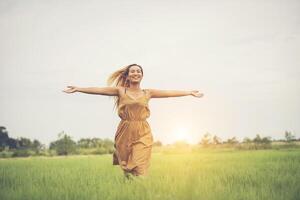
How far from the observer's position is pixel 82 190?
4223mm

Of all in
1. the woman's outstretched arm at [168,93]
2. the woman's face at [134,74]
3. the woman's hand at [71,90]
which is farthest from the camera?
the woman's outstretched arm at [168,93]

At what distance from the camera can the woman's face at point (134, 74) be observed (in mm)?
4961

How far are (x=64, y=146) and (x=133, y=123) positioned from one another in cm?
923

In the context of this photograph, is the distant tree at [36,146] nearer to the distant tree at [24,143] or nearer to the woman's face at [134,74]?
the distant tree at [24,143]

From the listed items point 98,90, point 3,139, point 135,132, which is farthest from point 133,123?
point 3,139

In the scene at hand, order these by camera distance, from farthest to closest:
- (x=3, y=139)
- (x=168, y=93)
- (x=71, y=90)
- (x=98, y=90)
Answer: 1. (x=3, y=139)
2. (x=168, y=93)
3. (x=98, y=90)
4. (x=71, y=90)

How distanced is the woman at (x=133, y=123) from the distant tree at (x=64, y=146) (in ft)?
27.9

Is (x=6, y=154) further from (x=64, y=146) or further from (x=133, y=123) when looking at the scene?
(x=133, y=123)

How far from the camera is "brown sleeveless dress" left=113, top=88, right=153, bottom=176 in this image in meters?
4.82

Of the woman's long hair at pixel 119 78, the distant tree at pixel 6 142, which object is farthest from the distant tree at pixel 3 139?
the woman's long hair at pixel 119 78

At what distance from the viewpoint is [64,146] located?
13695 mm

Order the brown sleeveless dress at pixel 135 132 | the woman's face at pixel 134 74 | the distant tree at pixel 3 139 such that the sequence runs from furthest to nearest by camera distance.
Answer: the distant tree at pixel 3 139, the woman's face at pixel 134 74, the brown sleeveless dress at pixel 135 132

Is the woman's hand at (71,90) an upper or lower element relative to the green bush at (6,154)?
upper

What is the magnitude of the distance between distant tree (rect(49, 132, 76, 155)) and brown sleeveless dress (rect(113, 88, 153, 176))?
28.1 feet
